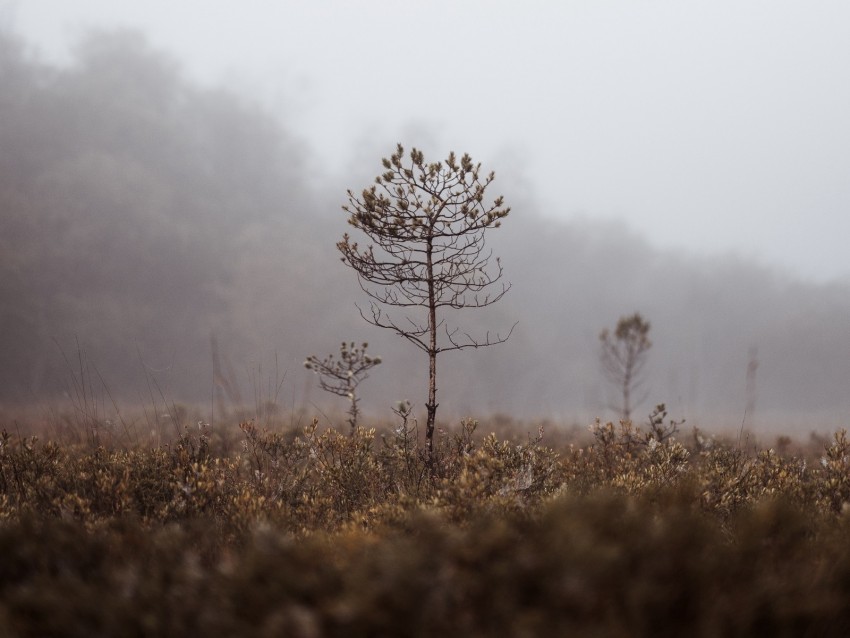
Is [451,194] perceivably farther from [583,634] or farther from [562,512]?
[583,634]

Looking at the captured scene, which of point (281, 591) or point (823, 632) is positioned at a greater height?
point (281, 591)

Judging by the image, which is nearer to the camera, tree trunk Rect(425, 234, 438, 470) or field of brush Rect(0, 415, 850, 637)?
field of brush Rect(0, 415, 850, 637)

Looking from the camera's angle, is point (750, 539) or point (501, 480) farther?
point (501, 480)

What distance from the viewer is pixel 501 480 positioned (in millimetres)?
6828

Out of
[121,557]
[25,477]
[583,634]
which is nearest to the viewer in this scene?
[583,634]

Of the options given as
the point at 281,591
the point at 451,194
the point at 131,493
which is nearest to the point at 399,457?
the point at 131,493

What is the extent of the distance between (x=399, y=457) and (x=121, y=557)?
5.87 m

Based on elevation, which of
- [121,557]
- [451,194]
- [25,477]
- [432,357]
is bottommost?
[25,477]

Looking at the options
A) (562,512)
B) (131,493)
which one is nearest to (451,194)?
(131,493)

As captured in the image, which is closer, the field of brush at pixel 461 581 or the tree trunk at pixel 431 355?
the field of brush at pixel 461 581

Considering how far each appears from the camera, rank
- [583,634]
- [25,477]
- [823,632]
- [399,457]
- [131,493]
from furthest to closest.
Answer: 1. [399,457]
2. [25,477]
3. [131,493]
4. [823,632]
5. [583,634]

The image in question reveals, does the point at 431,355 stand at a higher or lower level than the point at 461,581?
higher

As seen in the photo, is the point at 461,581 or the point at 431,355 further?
the point at 431,355

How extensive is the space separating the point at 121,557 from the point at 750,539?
161 inches
